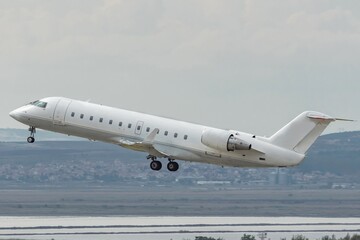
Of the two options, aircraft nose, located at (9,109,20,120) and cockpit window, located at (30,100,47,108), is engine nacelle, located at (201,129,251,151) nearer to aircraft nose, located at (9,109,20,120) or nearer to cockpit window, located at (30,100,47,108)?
cockpit window, located at (30,100,47,108)

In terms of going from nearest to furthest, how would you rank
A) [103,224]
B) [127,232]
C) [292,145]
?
[292,145] < [127,232] < [103,224]

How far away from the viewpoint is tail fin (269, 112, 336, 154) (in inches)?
3819

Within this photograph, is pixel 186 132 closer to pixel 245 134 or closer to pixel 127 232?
pixel 245 134

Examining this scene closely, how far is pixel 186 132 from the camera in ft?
324

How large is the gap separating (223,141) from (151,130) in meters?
5.22

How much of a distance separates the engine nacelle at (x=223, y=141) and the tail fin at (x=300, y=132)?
Result: 248cm

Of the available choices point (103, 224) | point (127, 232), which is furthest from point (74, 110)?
point (103, 224)

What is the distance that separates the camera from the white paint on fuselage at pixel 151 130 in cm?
9712

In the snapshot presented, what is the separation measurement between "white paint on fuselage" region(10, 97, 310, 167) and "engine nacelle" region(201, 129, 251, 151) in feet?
1.56

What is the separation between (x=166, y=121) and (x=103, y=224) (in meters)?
80.9

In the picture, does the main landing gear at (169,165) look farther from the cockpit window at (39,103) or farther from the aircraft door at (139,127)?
the cockpit window at (39,103)

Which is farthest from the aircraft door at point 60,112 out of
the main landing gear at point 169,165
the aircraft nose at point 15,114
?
the main landing gear at point 169,165

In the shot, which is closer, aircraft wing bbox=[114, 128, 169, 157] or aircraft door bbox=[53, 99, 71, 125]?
aircraft wing bbox=[114, 128, 169, 157]

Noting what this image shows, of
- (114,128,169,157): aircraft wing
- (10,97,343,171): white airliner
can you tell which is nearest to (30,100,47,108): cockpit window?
(10,97,343,171): white airliner
